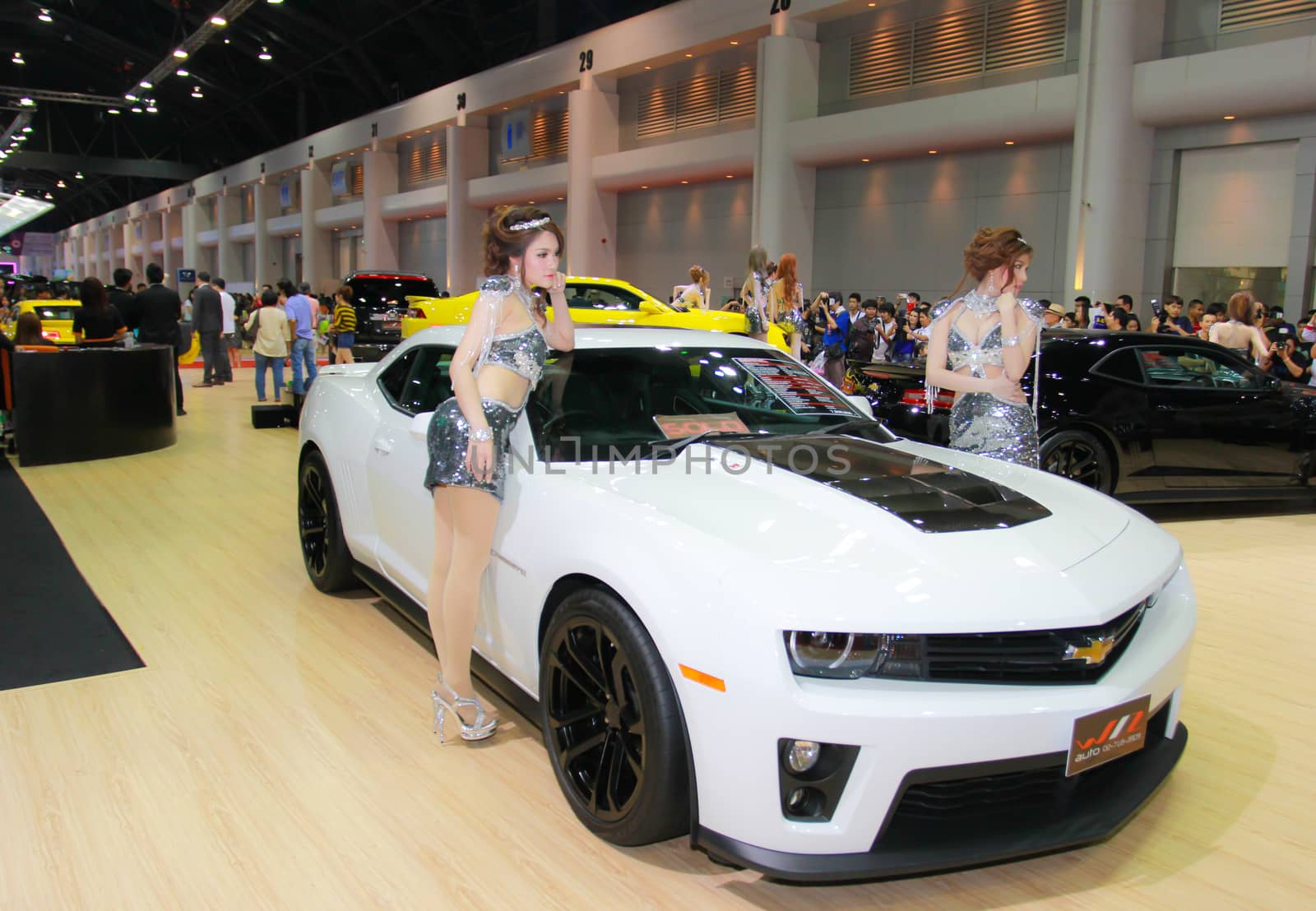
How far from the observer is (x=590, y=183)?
2147cm

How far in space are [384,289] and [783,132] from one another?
23.4 ft

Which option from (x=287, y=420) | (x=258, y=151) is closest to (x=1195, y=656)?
(x=287, y=420)

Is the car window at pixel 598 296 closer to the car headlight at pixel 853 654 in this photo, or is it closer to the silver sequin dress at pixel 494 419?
the silver sequin dress at pixel 494 419

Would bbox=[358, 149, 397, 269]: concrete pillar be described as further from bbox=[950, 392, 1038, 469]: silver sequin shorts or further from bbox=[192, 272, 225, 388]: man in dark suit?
bbox=[950, 392, 1038, 469]: silver sequin shorts

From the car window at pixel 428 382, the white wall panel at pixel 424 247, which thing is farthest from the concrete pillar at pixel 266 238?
the car window at pixel 428 382

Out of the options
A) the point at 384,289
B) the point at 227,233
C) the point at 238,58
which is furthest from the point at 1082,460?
the point at 227,233

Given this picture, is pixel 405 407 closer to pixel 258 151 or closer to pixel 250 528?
pixel 250 528

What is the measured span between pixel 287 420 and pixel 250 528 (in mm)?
5179

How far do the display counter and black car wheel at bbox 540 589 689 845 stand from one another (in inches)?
290

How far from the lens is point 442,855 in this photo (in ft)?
8.35

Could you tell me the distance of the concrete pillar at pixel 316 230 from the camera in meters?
34.9

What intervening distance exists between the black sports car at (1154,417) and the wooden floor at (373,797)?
1747 millimetres

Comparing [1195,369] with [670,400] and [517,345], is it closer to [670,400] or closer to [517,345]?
[670,400]

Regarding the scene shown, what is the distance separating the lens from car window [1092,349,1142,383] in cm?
638
